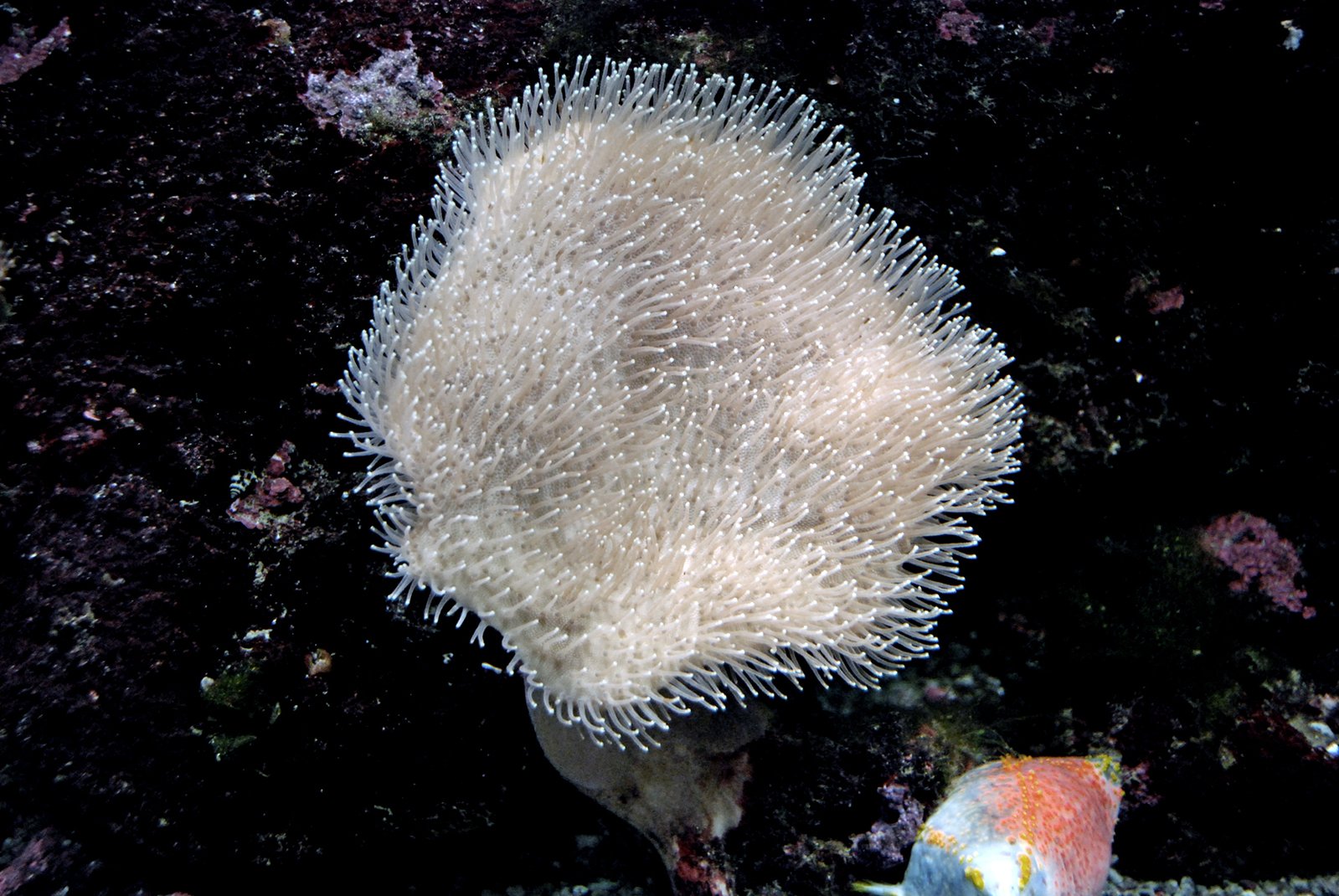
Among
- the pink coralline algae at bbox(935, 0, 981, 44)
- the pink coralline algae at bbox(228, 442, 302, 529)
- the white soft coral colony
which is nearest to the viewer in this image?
the white soft coral colony

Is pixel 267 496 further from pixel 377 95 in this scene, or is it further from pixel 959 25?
pixel 959 25

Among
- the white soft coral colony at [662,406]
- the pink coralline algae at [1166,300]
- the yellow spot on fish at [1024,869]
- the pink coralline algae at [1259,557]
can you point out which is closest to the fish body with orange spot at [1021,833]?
the yellow spot on fish at [1024,869]

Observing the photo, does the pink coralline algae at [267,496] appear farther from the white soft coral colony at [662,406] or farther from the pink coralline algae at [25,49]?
the pink coralline algae at [25,49]

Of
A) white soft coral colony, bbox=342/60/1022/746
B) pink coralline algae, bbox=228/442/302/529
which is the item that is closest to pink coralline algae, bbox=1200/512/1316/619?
white soft coral colony, bbox=342/60/1022/746

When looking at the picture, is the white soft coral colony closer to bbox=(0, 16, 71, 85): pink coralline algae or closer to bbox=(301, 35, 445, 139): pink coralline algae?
bbox=(301, 35, 445, 139): pink coralline algae

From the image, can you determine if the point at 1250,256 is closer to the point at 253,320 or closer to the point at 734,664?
the point at 734,664

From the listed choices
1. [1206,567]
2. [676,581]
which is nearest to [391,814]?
[676,581]

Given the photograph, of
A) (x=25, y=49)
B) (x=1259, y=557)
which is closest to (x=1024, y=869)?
(x=1259, y=557)
